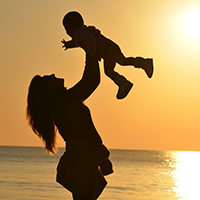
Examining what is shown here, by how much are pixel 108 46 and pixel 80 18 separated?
36 cm

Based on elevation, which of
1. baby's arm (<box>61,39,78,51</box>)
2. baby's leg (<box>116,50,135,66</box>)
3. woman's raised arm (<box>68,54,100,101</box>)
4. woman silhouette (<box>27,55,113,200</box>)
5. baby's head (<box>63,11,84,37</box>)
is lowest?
woman silhouette (<box>27,55,113,200</box>)

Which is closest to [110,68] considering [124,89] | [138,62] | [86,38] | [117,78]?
[117,78]

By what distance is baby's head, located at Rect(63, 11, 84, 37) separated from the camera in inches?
207

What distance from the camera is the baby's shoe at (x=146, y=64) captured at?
5703 mm

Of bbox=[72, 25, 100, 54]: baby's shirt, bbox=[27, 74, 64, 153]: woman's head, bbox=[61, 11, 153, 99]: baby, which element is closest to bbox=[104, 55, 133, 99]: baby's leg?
bbox=[61, 11, 153, 99]: baby

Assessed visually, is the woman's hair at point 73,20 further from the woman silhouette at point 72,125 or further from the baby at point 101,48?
the woman silhouette at point 72,125

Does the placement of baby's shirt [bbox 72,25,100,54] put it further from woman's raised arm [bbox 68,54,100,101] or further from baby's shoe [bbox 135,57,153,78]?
baby's shoe [bbox 135,57,153,78]

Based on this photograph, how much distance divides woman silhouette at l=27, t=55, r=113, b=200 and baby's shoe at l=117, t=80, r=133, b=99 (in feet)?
0.77

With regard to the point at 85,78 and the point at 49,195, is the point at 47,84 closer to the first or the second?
the point at 85,78

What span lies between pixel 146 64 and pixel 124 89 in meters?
0.42

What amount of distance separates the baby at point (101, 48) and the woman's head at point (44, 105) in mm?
391

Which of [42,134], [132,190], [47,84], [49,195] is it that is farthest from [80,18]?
[132,190]

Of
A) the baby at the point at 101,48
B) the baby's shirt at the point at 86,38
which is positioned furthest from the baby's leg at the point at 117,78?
the baby's shirt at the point at 86,38

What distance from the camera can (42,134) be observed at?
547cm
